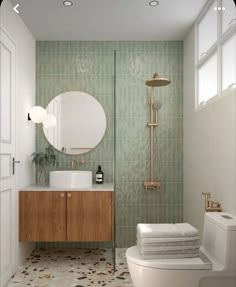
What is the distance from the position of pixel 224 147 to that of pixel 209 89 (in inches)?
23.4

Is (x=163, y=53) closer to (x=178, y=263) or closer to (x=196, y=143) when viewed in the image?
(x=196, y=143)

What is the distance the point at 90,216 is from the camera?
2984 mm

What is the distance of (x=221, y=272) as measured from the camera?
71.4 inches

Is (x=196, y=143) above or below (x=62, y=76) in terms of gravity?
below

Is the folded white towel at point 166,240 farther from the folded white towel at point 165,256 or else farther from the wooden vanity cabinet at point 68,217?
the wooden vanity cabinet at point 68,217

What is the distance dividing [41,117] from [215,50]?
184 cm

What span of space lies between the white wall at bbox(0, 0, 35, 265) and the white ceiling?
0.12 meters

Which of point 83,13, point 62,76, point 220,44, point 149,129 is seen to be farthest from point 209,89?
point 62,76

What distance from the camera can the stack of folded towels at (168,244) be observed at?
1922 millimetres

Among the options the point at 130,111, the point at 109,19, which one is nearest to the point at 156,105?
the point at 130,111

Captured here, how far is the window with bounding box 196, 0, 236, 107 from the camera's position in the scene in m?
2.16

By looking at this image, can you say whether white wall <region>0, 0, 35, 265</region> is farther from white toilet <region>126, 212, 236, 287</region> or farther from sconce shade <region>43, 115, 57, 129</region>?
white toilet <region>126, 212, 236, 287</region>

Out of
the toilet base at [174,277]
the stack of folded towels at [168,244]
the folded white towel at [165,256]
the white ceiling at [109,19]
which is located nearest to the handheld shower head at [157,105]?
the white ceiling at [109,19]

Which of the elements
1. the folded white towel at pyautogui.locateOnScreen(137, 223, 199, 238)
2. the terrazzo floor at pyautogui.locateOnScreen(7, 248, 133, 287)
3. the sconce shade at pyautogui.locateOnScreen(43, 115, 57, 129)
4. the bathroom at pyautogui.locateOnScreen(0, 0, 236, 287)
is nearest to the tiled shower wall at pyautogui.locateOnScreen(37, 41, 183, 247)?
the bathroom at pyautogui.locateOnScreen(0, 0, 236, 287)
